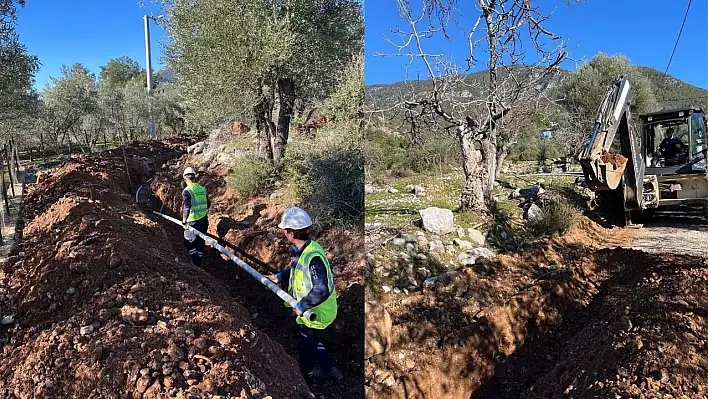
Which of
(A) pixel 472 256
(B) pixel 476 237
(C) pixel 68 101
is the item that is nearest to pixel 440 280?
(A) pixel 472 256

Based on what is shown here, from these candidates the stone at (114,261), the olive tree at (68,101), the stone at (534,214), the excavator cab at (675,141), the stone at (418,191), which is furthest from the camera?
the olive tree at (68,101)

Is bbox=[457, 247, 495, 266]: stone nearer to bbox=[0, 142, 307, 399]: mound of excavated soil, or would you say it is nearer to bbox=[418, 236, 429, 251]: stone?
bbox=[418, 236, 429, 251]: stone

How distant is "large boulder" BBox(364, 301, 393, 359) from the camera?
4.84m

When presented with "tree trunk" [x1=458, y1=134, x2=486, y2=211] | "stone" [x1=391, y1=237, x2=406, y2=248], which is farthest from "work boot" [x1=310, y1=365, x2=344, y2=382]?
"tree trunk" [x1=458, y1=134, x2=486, y2=211]

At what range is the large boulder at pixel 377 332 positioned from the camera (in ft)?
15.9

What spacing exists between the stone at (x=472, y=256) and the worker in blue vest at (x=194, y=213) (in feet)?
13.8

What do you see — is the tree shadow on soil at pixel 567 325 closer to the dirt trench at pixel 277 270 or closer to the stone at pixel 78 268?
the dirt trench at pixel 277 270

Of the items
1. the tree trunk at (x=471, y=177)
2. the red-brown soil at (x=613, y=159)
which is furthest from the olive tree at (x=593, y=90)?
the red-brown soil at (x=613, y=159)

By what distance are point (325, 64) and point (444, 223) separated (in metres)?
6.64

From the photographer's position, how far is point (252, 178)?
12.8 meters

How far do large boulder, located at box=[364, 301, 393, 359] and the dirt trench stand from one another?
1.10ft

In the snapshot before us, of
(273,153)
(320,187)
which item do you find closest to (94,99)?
(273,153)

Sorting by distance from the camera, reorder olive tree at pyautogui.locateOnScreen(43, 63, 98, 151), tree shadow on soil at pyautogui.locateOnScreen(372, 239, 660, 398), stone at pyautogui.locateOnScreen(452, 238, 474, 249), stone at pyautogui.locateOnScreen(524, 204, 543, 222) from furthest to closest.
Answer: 1. olive tree at pyautogui.locateOnScreen(43, 63, 98, 151)
2. stone at pyautogui.locateOnScreen(524, 204, 543, 222)
3. stone at pyautogui.locateOnScreen(452, 238, 474, 249)
4. tree shadow on soil at pyautogui.locateOnScreen(372, 239, 660, 398)

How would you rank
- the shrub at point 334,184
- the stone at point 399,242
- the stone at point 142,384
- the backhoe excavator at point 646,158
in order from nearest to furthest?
the stone at point 142,384 < the backhoe excavator at point 646,158 < the stone at point 399,242 < the shrub at point 334,184
